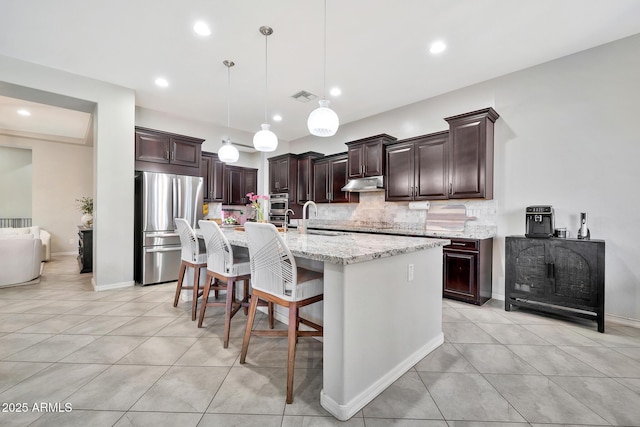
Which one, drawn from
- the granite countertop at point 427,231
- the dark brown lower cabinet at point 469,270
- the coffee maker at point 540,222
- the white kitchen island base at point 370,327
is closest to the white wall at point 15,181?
the granite countertop at point 427,231

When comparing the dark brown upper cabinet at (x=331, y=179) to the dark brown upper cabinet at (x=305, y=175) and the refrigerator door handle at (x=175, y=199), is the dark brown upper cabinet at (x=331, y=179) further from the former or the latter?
the refrigerator door handle at (x=175, y=199)

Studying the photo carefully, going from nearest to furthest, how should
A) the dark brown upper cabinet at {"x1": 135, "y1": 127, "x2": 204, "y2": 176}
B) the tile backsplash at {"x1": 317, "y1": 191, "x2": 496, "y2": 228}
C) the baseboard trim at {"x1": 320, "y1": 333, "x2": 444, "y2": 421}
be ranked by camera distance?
the baseboard trim at {"x1": 320, "y1": 333, "x2": 444, "y2": 421}, the tile backsplash at {"x1": 317, "y1": 191, "x2": 496, "y2": 228}, the dark brown upper cabinet at {"x1": 135, "y1": 127, "x2": 204, "y2": 176}

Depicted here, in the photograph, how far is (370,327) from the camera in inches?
63.1

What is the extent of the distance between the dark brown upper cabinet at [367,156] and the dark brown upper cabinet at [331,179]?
0.87 ft

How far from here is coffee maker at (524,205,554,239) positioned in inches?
113

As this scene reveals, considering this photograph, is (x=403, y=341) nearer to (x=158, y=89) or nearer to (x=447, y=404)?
(x=447, y=404)

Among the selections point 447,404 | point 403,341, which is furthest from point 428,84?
point 447,404

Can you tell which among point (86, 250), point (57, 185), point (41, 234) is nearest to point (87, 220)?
point (86, 250)

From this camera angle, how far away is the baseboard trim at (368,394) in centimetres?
145

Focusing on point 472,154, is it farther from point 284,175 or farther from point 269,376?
point 284,175

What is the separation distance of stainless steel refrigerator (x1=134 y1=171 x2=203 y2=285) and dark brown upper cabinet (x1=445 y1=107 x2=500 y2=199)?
161 inches

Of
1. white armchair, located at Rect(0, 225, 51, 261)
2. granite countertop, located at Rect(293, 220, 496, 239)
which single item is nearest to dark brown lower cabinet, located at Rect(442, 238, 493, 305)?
granite countertop, located at Rect(293, 220, 496, 239)

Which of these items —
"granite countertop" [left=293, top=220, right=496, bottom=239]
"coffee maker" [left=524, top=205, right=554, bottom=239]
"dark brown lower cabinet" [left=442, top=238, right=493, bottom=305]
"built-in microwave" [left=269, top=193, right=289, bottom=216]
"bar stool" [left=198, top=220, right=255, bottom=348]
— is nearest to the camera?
"bar stool" [left=198, top=220, right=255, bottom=348]

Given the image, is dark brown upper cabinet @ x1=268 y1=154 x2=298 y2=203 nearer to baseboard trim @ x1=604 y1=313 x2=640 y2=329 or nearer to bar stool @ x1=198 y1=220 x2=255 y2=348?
bar stool @ x1=198 y1=220 x2=255 y2=348
